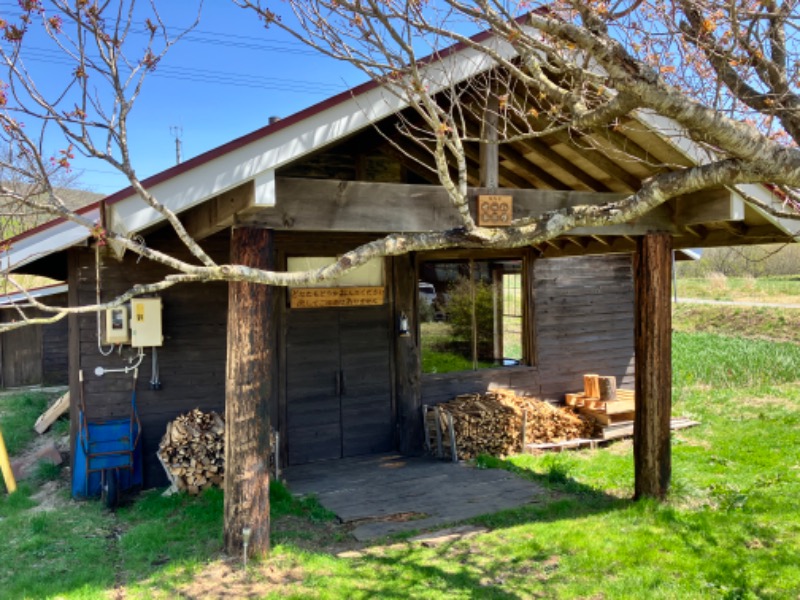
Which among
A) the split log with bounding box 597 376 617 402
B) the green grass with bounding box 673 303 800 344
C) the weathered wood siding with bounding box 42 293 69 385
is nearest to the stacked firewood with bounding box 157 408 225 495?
the split log with bounding box 597 376 617 402

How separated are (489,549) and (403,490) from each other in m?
1.73

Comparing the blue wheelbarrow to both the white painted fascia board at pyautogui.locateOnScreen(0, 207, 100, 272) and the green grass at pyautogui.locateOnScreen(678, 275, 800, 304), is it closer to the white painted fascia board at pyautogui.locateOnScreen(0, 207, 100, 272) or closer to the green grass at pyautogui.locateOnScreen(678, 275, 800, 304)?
the white painted fascia board at pyautogui.locateOnScreen(0, 207, 100, 272)

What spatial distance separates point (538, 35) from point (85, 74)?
129 inches

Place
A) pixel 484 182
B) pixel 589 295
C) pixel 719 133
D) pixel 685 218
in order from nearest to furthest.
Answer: pixel 719 133
pixel 484 182
pixel 685 218
pixel 589 295

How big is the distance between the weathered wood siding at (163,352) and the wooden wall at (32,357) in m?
7.91

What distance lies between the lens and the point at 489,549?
505 centimetres

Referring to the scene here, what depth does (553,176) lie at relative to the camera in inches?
290

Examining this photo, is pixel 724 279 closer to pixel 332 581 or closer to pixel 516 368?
pixel 516 368

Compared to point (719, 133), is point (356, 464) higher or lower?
lower

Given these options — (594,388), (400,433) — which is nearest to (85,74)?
(400,433)

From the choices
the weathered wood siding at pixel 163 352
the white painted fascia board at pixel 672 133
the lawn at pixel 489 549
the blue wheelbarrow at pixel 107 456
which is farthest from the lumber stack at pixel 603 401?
the blue wheelbarrow at pixel 107 456

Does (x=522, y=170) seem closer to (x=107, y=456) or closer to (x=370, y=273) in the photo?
(x=370, y=273)

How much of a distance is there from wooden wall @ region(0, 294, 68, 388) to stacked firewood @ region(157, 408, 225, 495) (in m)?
8.51

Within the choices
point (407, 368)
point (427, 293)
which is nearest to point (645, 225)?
point (427, 293)
